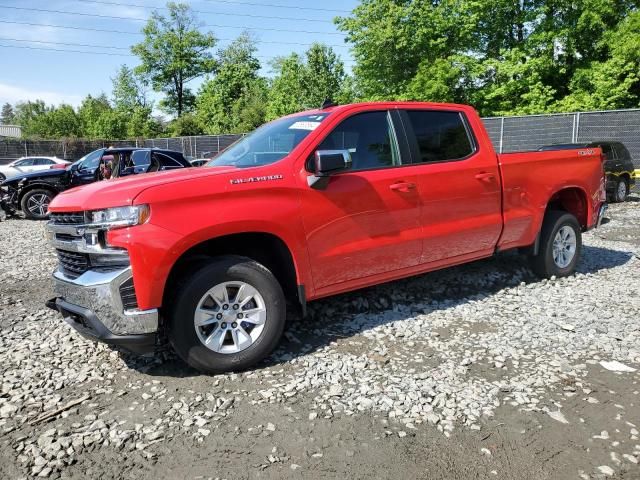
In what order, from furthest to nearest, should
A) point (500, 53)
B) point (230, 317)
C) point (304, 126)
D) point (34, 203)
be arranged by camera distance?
point (500, 53) → point (34, 203) → point (304, 126) → point (230, 317)

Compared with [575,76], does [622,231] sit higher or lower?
lower

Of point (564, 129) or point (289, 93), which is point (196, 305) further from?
point (289, 93)

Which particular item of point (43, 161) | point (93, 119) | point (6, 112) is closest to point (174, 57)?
point (93, 119)

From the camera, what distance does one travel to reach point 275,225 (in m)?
3.76

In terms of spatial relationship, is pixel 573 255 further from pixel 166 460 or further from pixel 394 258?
pixel 166 460

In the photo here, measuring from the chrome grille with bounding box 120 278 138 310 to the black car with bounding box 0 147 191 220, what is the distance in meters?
8.73

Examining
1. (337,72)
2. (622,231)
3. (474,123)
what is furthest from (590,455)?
(337,72)

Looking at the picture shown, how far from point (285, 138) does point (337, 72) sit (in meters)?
40.2

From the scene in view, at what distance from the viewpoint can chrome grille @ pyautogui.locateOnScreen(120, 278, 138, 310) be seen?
10.9ft

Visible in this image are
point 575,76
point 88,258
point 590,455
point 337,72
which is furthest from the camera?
point 337,72

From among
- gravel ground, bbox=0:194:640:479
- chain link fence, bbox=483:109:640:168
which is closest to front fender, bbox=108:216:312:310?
gravel ground, bbox=0:194:640:479

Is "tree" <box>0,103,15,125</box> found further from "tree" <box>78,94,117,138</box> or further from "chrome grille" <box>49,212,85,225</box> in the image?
"chrome grille" <box>49,212,85,225</box>

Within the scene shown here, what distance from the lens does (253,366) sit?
3828 mm

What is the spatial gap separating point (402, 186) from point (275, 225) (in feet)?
4.29
